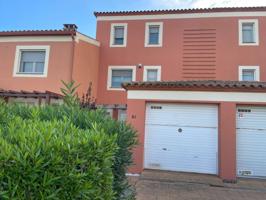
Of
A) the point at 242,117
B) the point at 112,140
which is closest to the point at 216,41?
the point at 242,117

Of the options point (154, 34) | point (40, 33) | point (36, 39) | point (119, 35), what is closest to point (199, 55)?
point (154, 34)

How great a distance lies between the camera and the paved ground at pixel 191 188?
8.03 metres

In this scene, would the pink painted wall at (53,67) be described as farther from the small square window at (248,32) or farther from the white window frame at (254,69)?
the small square window at (248,32)

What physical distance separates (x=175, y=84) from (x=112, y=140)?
7.84 m

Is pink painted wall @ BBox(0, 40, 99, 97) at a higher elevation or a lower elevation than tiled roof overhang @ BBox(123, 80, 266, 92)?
higher

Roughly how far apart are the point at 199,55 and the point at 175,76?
2.28 meters

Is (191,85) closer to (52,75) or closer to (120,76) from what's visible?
(120,76)

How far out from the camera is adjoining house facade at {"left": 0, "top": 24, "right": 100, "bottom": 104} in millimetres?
14602

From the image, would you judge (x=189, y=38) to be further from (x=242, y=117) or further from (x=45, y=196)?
(x=45, y=196)

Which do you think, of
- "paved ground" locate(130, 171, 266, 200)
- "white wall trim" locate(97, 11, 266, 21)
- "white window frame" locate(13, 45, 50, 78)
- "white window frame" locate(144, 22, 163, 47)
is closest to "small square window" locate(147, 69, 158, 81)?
"white window frame" locate(144, 22, 163, 47)

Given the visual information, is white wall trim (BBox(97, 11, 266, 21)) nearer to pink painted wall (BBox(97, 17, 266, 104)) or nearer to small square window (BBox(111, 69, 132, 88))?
pink painted wall (BBox(97, 17, 266, 104))

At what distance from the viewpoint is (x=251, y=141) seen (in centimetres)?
1048

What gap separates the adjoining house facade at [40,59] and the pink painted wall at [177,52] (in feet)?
8.94

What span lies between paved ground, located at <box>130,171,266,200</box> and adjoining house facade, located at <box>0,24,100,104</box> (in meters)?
8.10
